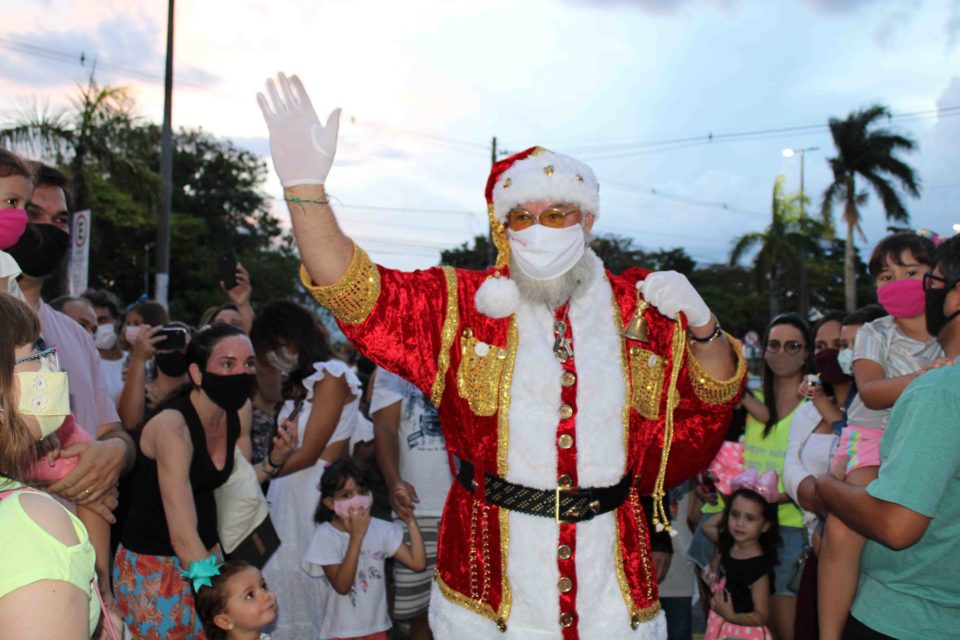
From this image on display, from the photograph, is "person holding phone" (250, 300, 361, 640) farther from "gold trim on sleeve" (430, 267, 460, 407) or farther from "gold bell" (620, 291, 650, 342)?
"gold bell" (620, 291, 650, 342)

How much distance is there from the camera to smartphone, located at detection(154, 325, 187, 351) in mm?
4777

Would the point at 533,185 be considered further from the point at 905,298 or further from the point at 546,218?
the point at 905,298

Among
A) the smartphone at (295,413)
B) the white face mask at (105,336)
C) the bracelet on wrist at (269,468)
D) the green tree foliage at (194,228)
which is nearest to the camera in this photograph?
the bracelet on wrist at (269,468)

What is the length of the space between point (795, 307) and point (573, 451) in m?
40.9

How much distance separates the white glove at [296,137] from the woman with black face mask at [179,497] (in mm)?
1629

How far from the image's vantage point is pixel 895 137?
3075cm

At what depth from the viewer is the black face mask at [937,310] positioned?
8.22 ft

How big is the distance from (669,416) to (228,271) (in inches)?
144

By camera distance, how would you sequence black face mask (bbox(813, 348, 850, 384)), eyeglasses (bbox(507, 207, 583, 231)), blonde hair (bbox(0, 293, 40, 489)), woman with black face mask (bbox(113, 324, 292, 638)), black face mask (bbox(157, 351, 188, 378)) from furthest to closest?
black face mask (bbox(157, 351, 188, 378)), black face mask (bbox(813, 348, 850, 384)), woman with black face mask (bbox(113, 324, 292, 638)), eyeglasses (bbox(507, 207, 583, 231)), blonde hair (bbox(0, 293, 40, 489))

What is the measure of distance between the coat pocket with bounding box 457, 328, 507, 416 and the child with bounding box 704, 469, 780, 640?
226 cm

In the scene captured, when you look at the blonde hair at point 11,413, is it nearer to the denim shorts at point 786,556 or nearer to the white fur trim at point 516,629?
the white fur trim at point 516,629

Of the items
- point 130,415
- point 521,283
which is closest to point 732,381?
point 521,283

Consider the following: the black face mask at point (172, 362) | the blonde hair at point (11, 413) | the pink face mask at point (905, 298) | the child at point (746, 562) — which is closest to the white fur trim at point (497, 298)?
the blonde hair at point (11, 413)

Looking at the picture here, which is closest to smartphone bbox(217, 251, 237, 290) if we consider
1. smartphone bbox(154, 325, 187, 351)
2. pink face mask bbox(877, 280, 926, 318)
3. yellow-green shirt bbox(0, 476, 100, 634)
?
smartphone bbox(154, 325, 187, 351)
